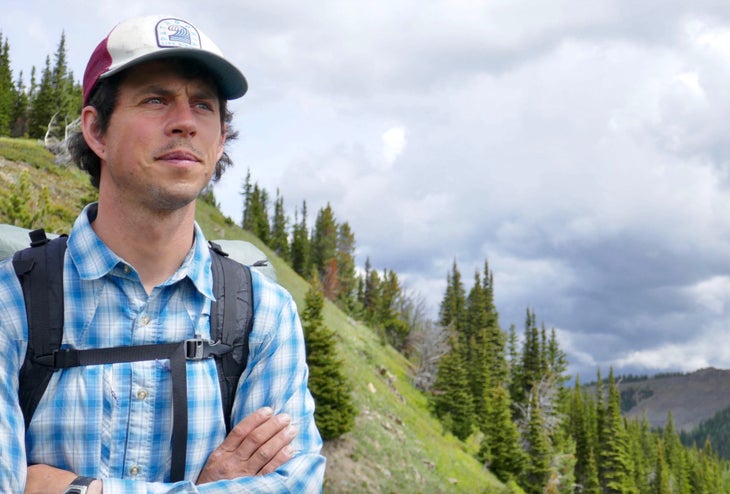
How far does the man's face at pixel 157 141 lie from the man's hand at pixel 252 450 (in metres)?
1.08

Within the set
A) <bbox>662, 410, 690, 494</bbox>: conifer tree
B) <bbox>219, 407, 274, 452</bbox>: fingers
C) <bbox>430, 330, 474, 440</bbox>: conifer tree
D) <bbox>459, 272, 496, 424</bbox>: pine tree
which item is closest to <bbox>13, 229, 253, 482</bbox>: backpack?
<bbox>219, 407, 274, 452</bbox>: fingers

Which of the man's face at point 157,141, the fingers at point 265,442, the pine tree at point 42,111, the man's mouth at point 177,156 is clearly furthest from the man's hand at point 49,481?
the pine tree at point 42,111

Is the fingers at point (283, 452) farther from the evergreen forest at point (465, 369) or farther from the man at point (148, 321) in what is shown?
the evergreen forest at point (465, 369)

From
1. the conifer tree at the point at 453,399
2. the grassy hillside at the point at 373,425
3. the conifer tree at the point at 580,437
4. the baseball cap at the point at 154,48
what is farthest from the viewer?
the conifer tree at the point at 580,437

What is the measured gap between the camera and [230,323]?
337cm

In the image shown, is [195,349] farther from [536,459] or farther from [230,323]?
[536,459]

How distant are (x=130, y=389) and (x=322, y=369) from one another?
3073cm

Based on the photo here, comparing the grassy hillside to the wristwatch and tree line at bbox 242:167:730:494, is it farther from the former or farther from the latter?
the wristwatch

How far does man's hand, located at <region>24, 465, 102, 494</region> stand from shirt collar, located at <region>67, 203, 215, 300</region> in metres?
0.84

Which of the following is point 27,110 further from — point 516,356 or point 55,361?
point 55,361

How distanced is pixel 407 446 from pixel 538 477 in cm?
1797

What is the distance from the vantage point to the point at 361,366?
52906 mm

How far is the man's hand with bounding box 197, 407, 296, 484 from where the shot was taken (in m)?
3.25

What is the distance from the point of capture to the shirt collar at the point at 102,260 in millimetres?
3238
